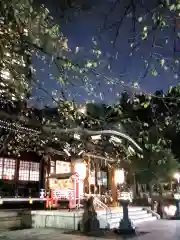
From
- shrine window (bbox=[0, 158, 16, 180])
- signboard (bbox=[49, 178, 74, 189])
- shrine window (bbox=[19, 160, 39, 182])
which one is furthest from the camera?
shrine window (bbox=[19, 160, 39, 182])

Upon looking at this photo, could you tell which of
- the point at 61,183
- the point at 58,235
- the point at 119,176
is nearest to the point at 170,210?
the point at 119,176

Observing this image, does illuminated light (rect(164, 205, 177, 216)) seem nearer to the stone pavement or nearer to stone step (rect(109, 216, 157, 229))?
stone step (rect(109, 216, 157, 229))

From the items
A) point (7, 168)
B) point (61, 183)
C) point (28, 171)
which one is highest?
point (7, 168)

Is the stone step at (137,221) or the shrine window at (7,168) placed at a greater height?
the shrine window at (7,168)

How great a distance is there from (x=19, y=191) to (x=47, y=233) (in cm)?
700

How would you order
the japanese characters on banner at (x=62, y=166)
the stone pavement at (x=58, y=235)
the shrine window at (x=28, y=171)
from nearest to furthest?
the stone pavement at (x=58, y=235)
the shrine window at (x=28, y=171)
the japanese characters on banner at (x=62, y=166)

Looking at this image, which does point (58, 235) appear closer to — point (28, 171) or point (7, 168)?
point (7, 168)

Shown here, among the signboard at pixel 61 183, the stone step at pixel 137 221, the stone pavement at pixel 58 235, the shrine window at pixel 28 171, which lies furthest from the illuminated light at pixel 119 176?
the stone pavement at pixel 58 235

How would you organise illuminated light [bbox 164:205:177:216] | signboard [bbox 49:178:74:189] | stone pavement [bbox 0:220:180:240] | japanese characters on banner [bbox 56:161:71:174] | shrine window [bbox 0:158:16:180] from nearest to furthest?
stone pavement [bbox 0:220:180:240] → signboard [bbox 49:178:74:189] → shrine window [bbox 0:158:16:180] → illuminated light [bbox 164:205:177:216] → japanese characters on banner [bbox 56:161:71:174]

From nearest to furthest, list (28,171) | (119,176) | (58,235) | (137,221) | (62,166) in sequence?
1. (58,235)
2. (137,221)
3. (28,171)
4. (62,166)
5. (119,176)

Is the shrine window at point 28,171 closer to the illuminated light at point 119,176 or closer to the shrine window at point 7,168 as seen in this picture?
the shrine window at point 7,168

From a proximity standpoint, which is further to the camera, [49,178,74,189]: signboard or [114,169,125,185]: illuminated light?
[114,169,125,185]: illuminated light

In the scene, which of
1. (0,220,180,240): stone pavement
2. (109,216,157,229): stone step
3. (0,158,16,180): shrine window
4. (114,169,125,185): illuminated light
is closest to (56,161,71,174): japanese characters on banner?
A: (114,169,125,185): illuminated light

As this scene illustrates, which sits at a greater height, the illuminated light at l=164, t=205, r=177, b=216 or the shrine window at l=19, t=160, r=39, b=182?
the shrine window at l=19, t=160, r=39, b=182
